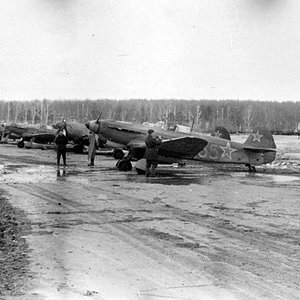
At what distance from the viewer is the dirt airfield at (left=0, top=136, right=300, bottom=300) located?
15.4 feet

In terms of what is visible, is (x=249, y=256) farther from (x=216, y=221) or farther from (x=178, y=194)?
(x=178, y=194)

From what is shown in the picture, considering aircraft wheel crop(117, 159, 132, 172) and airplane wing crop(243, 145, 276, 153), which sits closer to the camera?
aircraft wheel crop(117, 159, 132, 172)

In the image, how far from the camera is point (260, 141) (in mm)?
20453

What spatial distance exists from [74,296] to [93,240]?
7.44ft

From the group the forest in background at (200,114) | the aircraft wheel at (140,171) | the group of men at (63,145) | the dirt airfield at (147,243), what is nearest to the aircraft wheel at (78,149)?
the group of men at (63,145)

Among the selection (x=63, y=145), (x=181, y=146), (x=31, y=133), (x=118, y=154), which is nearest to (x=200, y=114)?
(x=31, y=133)

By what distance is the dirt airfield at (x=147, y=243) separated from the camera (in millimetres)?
4680

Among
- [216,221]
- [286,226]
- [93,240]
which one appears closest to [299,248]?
[286,226]

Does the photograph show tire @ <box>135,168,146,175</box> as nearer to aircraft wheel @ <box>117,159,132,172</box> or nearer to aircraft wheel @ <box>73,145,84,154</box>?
aircraft wheel @ <box>117,159,132,172</box>

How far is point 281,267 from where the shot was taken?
17.9 feet

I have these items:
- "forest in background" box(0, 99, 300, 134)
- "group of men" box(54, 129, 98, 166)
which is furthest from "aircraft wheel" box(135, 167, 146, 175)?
"forest in background" box(0, 99, 300, 134)

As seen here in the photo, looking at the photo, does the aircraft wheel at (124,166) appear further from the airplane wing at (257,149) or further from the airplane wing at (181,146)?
the airplane wing at (257,149)

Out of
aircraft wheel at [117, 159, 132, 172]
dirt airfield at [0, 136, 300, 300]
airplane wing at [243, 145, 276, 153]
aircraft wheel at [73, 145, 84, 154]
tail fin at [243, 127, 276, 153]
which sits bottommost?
aircraft wheel at [73, 145, 84, 154]

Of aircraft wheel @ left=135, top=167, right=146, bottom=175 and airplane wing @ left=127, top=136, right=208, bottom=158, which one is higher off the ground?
airplane wing @ left=127, top=136, right=208, bottom=158
